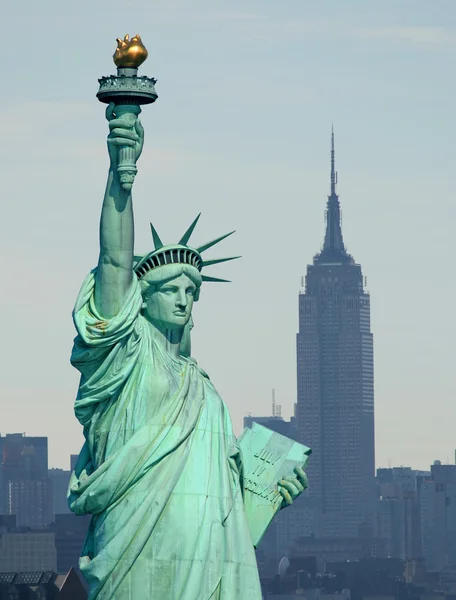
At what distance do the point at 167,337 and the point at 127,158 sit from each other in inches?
77.3

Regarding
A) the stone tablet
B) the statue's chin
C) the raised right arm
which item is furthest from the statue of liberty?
the stone tablet

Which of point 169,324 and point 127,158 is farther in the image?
point 169,324

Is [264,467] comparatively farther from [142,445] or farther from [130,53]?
[130,53]

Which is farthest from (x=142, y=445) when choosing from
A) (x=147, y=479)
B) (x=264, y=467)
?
(x=264, y=467)

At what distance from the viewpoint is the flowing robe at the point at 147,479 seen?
30609mm

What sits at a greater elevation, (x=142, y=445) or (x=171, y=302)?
(x=171, y=302)

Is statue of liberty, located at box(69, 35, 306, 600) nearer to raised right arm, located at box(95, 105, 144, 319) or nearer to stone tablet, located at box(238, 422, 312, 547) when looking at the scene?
raised right arm, located at box(95, 105, 144, 319)

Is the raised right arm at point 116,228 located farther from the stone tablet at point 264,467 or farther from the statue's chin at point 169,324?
the stone tablet at point 264,467

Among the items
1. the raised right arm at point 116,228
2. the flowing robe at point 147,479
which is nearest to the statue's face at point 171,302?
the flowing robe at point 147,479

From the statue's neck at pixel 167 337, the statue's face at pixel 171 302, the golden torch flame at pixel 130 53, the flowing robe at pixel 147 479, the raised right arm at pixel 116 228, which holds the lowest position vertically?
the flowing robe at pixel 147 479

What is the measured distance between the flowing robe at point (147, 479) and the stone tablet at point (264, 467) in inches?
24.0

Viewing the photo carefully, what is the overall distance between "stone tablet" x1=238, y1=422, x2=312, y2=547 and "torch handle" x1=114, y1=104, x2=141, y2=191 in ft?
10.0

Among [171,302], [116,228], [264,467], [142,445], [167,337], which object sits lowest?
[264,467]

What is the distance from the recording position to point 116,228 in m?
30.5
